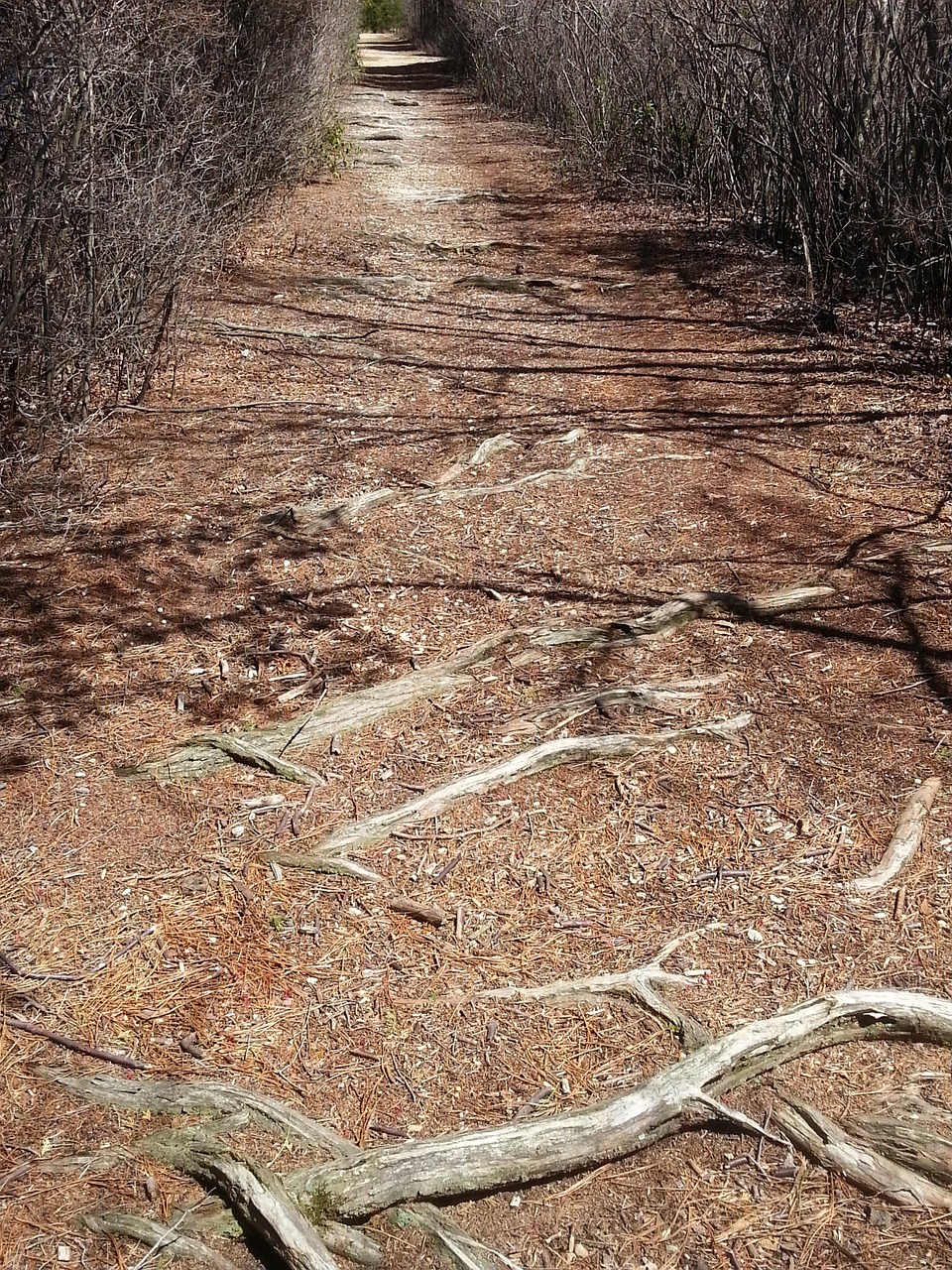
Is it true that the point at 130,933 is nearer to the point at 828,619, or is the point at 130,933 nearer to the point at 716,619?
the point at 716,619

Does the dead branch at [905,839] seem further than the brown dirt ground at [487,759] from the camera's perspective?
Yes

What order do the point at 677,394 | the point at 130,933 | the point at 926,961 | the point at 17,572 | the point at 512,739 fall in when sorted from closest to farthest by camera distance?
the point at 926,961 → the point at 130,933 → the point at 512,739 → the point at 17,572 → the point at 677,394

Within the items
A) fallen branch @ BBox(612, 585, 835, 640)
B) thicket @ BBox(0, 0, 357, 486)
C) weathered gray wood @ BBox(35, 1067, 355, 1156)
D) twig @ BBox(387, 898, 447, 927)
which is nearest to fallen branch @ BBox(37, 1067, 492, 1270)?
weathered gray wood @ BBox(35, 1067, 355, 1156)

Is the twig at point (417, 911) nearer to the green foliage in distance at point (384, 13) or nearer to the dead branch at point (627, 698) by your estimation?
the dead branch at point (627, 698)

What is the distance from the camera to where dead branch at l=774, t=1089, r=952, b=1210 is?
2.31 m

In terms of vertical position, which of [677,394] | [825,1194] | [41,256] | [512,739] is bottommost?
[825,1194]

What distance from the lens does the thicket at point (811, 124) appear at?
253 inches

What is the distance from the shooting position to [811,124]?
7371 millimetres

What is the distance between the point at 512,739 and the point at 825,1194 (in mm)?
1777

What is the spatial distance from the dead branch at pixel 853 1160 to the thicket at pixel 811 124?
499 cm

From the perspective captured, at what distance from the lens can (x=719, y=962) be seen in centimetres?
293

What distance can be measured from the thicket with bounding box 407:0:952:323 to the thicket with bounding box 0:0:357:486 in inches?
146

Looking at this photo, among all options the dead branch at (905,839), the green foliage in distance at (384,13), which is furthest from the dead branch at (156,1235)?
the green foliage in distance at (384,13)

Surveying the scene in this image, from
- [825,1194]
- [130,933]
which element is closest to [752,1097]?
[825,1194]
